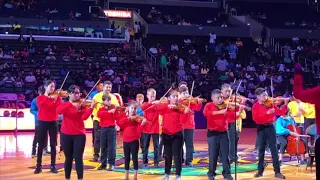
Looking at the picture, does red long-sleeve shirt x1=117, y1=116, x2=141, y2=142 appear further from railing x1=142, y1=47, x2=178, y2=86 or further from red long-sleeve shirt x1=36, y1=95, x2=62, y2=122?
railing x1=142, y1=47, x2=178, y2=86

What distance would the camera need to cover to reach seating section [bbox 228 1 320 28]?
36344mm

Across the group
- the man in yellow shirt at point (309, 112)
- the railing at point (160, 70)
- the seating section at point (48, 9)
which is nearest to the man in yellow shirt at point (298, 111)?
the man in yellow shirt at point (309, 112)

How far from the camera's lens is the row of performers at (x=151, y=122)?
988cm

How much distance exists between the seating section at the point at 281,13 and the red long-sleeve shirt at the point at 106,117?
25.2 meters

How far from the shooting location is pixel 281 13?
38156 mm

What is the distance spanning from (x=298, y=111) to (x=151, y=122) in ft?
12.5

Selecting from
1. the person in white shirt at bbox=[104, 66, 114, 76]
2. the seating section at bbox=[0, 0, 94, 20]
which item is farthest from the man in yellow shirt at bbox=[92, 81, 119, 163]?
the seating section at bbox=[0, 0, 94, 20]

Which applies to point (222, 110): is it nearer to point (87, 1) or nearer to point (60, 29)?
point (60, 29)

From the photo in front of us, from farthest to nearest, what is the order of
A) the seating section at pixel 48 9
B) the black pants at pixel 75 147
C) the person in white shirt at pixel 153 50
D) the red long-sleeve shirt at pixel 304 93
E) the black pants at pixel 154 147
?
the seating section at pixel 48 9
the person in white shirt at pixel 153 50
the black pants at pixel 154 147
the black pants at pixel 75 147
the red long-sleeve shirt at pixel 304 93

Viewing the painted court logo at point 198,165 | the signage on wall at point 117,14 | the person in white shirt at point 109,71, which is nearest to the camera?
the painted court logo at point 198,165

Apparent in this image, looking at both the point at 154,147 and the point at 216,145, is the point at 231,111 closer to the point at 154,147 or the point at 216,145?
the point at 216,145

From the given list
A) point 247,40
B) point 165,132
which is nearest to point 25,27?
point 247,40

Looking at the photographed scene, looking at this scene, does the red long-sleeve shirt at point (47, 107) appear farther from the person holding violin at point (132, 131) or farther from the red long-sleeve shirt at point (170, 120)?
the red long-sleeve shirt at point (170, 120)

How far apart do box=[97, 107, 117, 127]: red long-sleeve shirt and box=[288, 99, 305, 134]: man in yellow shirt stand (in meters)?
4.59
